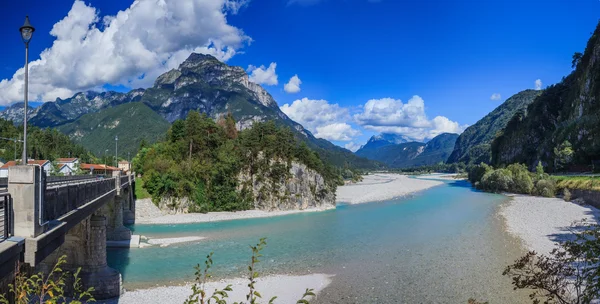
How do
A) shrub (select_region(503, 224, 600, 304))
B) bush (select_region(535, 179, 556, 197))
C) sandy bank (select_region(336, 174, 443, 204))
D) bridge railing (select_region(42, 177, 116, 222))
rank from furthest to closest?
sandy bank (select_region(336, 174, 443, 204)), bush (select_region(535, 179, 556, 197)), bridge railing (select_region(42, 177, 116, 222)), shrub (select_region(503, 224, 600, 304))

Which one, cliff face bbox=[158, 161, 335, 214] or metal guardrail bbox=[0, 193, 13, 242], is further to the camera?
cliff face bbox=[158, 161, 335, 214]

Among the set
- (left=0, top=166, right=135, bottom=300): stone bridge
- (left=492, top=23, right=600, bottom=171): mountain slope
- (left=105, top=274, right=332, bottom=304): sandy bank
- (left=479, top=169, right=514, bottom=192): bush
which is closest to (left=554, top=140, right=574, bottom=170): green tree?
(left=492, top=23, right=600, bottom=171): mountain slope

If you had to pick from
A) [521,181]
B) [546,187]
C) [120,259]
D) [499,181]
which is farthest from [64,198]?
[499,181]

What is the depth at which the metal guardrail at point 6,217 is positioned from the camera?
7410 millimetres

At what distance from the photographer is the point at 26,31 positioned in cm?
859

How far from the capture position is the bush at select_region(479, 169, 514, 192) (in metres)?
87.1

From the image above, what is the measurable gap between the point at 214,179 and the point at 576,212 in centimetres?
5386

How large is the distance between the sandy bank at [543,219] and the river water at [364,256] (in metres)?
1.70

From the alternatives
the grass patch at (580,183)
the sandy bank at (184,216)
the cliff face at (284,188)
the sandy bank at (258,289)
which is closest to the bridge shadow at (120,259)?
the sandy bank at (258,289)

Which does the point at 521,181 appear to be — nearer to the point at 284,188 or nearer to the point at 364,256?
the point at 284,188

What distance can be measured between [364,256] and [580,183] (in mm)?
56676

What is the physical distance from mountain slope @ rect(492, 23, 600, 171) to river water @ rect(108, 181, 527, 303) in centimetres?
5290

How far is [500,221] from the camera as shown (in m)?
44.4

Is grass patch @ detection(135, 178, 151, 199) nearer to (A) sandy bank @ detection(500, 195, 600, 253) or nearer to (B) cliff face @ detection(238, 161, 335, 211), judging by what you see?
(B) cliff face @ detection(238, 161, 335, 211)
